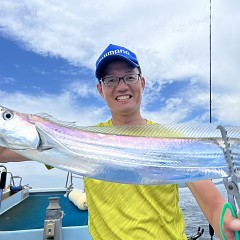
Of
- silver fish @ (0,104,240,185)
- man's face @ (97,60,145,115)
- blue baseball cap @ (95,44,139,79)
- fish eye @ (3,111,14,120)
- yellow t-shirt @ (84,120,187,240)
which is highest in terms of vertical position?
blue baseball cap @ (95,44,139,79)

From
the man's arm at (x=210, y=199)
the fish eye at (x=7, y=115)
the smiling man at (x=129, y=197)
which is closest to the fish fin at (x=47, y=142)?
the fish eye at (x=7, y=115)

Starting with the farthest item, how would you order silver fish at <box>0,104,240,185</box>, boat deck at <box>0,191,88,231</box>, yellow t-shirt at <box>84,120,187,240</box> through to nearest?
boat deck at <box>0,191,88,231</box>
yellow t-shirt at <box>84,120,187,240</box>
silver fish at <box>0,104,240,185</box>

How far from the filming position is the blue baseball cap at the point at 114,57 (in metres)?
2.52

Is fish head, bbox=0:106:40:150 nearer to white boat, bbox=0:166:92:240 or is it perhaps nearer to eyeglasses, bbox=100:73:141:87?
eyeglasses, bbox=100:73:141:87

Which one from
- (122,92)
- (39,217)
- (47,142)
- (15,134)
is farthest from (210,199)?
(39,217)

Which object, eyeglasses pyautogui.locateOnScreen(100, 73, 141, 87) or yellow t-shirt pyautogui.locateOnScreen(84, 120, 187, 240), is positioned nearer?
yellow t-shirt pyautogui.locateOnScreen(84, 120, 187, 240)

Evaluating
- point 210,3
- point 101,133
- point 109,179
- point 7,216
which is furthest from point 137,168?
point 210,3

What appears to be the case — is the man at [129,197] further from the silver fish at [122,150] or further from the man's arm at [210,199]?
the silver fish at [122,150]

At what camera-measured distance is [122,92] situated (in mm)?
2529

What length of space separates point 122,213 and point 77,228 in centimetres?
251

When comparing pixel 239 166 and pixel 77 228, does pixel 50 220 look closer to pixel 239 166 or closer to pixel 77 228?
pixel 77 228

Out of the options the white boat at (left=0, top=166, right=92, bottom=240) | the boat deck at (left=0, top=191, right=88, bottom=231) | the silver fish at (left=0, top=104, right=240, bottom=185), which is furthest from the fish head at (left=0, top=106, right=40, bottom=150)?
the boat deck at (left=0, top=191, right=88, bottom=231)

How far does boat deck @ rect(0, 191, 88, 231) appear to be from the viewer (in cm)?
519

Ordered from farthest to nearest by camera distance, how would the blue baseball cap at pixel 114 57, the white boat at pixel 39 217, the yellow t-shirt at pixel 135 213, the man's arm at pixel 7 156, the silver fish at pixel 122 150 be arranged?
1. the white boat at pixel 39 217
2. the blue baseball cap at pixel 114 57
3. the man's arm at pixel 7 156
4. the yellow t-shirt at pixel 135 213
5. the silver fish at pixel 122 150
